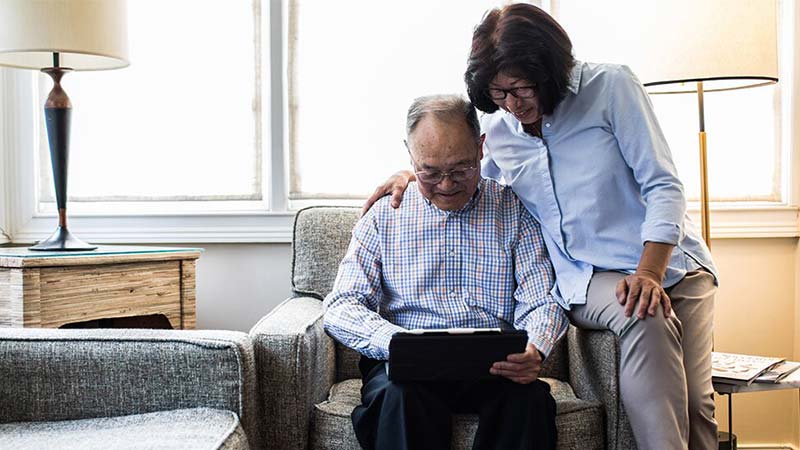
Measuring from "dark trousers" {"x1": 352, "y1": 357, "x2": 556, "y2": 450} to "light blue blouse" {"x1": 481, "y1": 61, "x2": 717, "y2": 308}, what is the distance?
289 mm

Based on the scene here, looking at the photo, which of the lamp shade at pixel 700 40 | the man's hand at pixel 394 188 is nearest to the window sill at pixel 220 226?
the lamp shade at pixel 700 40

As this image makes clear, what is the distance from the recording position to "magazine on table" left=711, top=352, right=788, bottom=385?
6.45 feet

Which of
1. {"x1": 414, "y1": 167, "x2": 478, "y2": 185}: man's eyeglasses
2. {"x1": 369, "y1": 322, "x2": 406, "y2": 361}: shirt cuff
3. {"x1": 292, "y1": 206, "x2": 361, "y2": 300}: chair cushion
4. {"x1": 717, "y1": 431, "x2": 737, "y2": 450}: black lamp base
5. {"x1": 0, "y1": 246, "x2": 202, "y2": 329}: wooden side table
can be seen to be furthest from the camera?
{"x1": 292, "y1": 206, "x2": 361, "y2": 300}: chair cushion

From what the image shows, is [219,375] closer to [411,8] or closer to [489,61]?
[489,61]

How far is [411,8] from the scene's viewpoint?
9.38 feet

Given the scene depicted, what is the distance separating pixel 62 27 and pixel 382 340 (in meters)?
1.25

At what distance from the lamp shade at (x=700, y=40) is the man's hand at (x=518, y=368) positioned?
99cm

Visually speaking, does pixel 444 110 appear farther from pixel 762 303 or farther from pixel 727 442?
pixel 762 303

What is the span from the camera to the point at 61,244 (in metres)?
2.27

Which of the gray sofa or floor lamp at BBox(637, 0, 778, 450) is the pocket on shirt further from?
floor lamp at BBox(637, 0, 778, 450)

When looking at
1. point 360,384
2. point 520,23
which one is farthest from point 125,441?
point 520,23

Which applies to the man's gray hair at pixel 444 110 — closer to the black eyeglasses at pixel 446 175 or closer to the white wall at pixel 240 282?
the black eyeglasses at pixel 446 175

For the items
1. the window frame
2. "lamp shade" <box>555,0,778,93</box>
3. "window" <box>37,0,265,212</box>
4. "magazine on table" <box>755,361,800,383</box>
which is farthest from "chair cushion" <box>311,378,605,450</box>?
"window" <box>37,0,265,212</box>

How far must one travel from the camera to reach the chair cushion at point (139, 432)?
143 cm
